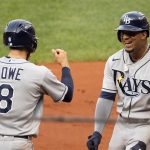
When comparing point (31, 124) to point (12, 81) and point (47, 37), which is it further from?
point (47, 37)

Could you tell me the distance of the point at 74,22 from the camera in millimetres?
15133

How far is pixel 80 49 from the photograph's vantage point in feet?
A: 44.9

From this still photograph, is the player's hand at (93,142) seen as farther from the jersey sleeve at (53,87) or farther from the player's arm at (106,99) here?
the jersey sleeve at (53,87)

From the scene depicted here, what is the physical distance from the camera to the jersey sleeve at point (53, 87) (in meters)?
5.68

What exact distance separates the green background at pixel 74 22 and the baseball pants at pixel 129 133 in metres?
6.78

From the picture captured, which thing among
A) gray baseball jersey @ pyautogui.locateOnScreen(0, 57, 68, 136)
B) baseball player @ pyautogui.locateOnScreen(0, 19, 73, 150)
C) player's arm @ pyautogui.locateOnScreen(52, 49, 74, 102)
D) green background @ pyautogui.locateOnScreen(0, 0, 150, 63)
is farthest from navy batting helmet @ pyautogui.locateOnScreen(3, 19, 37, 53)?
green background @ pyautogui.locateOnScreen(0, 0, 150, 63)

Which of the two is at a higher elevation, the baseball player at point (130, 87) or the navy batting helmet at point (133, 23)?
the navy batting helmet at point (133, 23)

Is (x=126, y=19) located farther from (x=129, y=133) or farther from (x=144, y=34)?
(x=129, y=133)

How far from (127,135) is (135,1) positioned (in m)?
10.3

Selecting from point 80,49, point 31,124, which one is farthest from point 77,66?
point 31,124

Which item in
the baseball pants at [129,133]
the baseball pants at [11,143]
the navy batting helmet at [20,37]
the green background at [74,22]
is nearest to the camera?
the baseball pants at [11,143]

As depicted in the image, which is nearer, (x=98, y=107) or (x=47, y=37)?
(x=98, y=107)

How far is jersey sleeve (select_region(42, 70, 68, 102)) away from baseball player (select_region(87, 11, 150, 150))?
0.66 metres

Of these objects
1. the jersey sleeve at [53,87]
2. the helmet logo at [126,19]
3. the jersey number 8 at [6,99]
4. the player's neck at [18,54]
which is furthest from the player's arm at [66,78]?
the helmet logo at [126,19]
